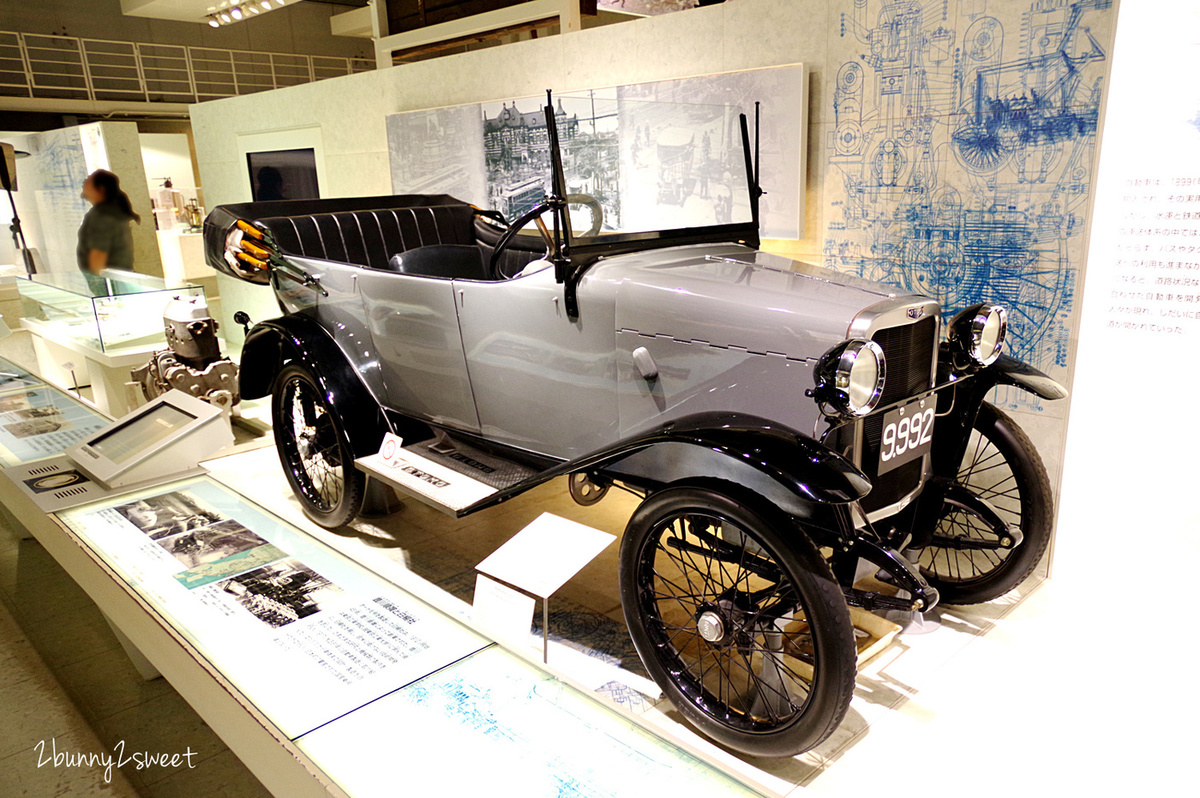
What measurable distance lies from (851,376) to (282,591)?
5.66ft

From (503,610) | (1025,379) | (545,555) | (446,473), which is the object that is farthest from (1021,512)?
(446,473)

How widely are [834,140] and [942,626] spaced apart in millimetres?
2079

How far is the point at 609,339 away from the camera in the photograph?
2.43m

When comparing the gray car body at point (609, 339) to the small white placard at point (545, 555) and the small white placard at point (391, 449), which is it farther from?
the small white placard at point (545, 555)

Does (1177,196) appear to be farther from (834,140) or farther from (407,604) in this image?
(407,604)

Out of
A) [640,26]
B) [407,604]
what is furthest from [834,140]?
[407,604]

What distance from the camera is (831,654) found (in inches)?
70.1

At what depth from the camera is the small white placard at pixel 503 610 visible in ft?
6.57

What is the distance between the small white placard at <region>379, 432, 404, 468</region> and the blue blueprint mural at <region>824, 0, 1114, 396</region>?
2119 mm

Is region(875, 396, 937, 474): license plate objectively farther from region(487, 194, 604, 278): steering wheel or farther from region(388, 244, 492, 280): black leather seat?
region(388, 244, 492, 280): black leather seat

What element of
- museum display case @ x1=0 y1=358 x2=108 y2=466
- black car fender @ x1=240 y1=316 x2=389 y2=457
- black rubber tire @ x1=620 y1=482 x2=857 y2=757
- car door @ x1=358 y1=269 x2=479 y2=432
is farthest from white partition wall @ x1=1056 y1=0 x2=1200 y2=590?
museum display case @ x1=0 y1=358 x2=108 y2=466

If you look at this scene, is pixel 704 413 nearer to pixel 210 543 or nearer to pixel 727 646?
pixel 727 646

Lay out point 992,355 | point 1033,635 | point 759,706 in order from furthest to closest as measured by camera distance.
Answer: point 1033,635 → point 992,355 → point 759,706

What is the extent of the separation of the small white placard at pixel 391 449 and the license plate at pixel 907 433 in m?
1.72
